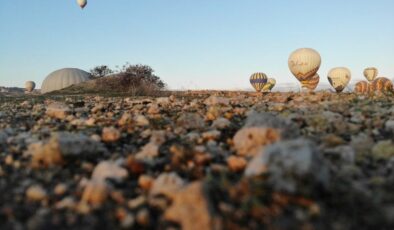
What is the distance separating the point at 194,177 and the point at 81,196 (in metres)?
0.97

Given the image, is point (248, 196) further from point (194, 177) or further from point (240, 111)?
point (240, 111)

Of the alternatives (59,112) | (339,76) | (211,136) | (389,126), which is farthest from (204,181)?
(339,76)

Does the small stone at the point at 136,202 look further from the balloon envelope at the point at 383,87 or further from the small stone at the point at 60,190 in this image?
the balloon envelope at the point at 383,87

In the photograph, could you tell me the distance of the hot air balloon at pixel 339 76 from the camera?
56.1m

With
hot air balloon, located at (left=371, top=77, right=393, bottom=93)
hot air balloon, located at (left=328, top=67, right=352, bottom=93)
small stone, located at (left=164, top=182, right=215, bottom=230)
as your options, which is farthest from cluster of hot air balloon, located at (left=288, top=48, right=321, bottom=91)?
small stone, located at (left=164, top=182, right=215, bottom=230)

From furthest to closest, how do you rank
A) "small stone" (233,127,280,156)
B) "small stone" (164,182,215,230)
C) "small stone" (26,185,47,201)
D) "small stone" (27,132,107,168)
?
1. "small stone" (233,127,280,156)
2. "small stone" (27,132,107,168)
3. "small stone" (26,185,47,201)
4. "small stone" (164,182,215,230)

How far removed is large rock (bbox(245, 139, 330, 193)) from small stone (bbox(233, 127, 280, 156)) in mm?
964

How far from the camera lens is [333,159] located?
12.5 feet

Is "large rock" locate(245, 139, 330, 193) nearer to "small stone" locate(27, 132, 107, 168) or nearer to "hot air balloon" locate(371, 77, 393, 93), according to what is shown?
"small stone" locate(27, 132, 107, 168)

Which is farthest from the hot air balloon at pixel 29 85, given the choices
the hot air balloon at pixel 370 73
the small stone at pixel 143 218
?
the small stone at pixel 143 218

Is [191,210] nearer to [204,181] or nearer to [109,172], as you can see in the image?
[204,181]

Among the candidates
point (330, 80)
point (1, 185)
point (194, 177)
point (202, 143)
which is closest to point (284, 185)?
point (194, 177)

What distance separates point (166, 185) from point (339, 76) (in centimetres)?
5834

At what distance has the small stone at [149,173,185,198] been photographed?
9.55ft
